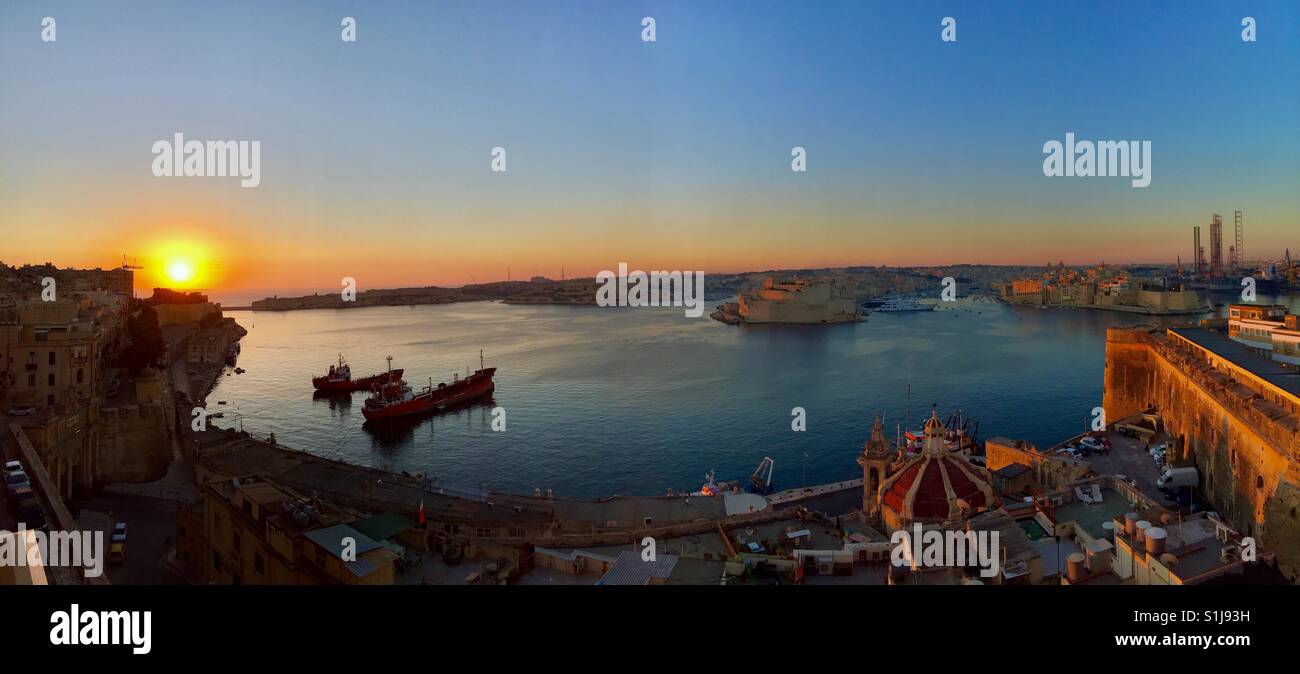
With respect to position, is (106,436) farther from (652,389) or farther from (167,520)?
(652,389)

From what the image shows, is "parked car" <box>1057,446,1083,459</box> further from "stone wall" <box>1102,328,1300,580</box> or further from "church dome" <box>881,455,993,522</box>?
"church dome" <box>881,455,993,522</box>

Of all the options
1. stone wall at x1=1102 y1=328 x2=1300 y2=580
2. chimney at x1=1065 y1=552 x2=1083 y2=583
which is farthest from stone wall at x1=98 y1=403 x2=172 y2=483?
stone wall at x1=1102 y1=328 x2=1300 y2=580

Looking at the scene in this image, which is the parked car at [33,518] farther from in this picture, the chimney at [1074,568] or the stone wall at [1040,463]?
the stone wall at [1040,463]

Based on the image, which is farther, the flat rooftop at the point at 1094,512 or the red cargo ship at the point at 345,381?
the red cargo ship at the point at 345,381

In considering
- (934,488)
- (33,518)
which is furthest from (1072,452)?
(33,518)

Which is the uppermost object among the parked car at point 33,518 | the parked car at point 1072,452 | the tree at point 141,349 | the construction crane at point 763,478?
the tree at point 141,349

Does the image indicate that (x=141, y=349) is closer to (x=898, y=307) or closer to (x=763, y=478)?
(x=763, y=478)

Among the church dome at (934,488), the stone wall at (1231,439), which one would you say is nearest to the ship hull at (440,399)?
the church dome at (934,488)
